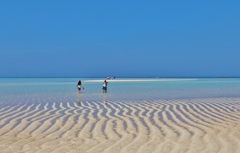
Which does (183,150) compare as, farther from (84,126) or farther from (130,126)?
(84,126)

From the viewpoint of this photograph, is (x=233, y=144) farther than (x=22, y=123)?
No

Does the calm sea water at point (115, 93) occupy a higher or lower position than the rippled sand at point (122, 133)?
lower

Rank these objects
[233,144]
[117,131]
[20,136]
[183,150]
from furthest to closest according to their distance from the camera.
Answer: [117,131]
[20,136]
[233,144]
[183,150]

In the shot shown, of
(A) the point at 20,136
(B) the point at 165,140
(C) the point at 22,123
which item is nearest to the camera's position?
(B) the point at 165,140

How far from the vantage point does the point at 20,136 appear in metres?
6.65

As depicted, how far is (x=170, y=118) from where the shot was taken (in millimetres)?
9234

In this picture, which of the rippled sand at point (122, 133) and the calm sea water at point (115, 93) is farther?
the calm sea water at point (115, 93)

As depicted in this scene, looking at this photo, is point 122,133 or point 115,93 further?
point 115,93

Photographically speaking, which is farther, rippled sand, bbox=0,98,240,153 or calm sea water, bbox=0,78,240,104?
calm sea water, bbox=0,78,240,104

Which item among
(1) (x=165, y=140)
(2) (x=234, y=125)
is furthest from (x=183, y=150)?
(2) (x=234, y=125)

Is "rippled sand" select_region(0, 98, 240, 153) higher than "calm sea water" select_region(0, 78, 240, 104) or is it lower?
higher

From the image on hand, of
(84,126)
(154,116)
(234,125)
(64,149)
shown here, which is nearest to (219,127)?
(234,125)

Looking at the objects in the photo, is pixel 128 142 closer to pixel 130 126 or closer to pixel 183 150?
pixel 183 150

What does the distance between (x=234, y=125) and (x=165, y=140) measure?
2654 mm
